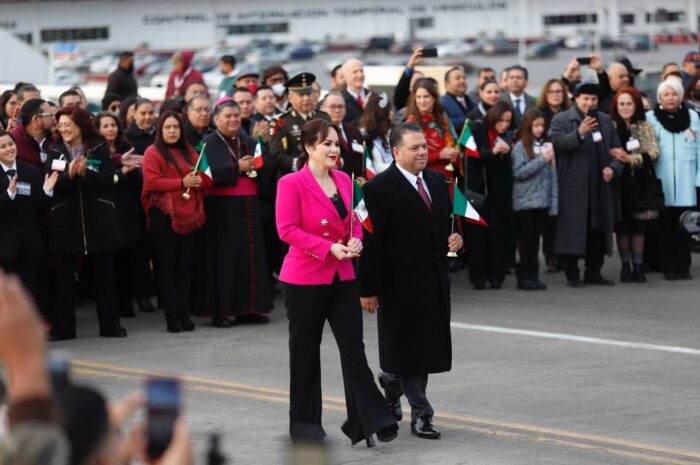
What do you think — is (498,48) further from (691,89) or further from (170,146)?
(170,146)

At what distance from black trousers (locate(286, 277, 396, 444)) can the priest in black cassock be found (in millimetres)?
4456

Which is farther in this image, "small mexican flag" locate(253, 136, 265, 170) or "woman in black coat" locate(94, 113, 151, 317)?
"woman in black coat" locate(94, 113, 151, 317)

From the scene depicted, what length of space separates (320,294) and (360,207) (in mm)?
607

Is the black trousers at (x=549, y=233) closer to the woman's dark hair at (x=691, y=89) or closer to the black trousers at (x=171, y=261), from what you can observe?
the woman's dark hair at (x=691, y=89)

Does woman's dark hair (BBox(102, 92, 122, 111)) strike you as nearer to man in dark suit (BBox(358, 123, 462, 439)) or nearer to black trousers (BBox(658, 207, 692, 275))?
black trousers (BBox(658, 207, 692, 275))

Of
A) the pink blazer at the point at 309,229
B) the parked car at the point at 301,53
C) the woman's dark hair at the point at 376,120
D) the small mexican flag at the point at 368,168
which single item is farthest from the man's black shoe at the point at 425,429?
the parked car at the point at 301,53

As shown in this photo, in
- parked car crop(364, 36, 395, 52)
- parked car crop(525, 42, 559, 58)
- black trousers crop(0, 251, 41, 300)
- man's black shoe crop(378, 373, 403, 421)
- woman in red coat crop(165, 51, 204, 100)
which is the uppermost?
parked car crop(364, 36, 395, 52)

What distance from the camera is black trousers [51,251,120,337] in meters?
12.6

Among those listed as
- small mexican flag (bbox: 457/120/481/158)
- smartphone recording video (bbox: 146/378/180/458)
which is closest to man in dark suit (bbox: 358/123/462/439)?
smartphone recording video (bbox: 146/378/180/458)

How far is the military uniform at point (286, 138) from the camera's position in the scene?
1319 centimetres

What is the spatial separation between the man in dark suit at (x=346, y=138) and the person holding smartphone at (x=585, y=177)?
2.58 m

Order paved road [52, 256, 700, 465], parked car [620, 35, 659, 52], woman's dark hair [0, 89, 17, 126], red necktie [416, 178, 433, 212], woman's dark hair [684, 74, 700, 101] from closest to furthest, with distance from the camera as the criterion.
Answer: paved road [52, 256, 700, 465], red necktie [416, 178, 433, 212], woman's dark hair [0, 89, 17, 126], woman's dark hair [684, 74, 700, 101], parked car [620, 35, 659, 52]

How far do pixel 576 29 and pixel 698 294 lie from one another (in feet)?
354

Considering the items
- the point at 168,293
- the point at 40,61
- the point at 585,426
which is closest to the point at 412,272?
the point at 585,426
